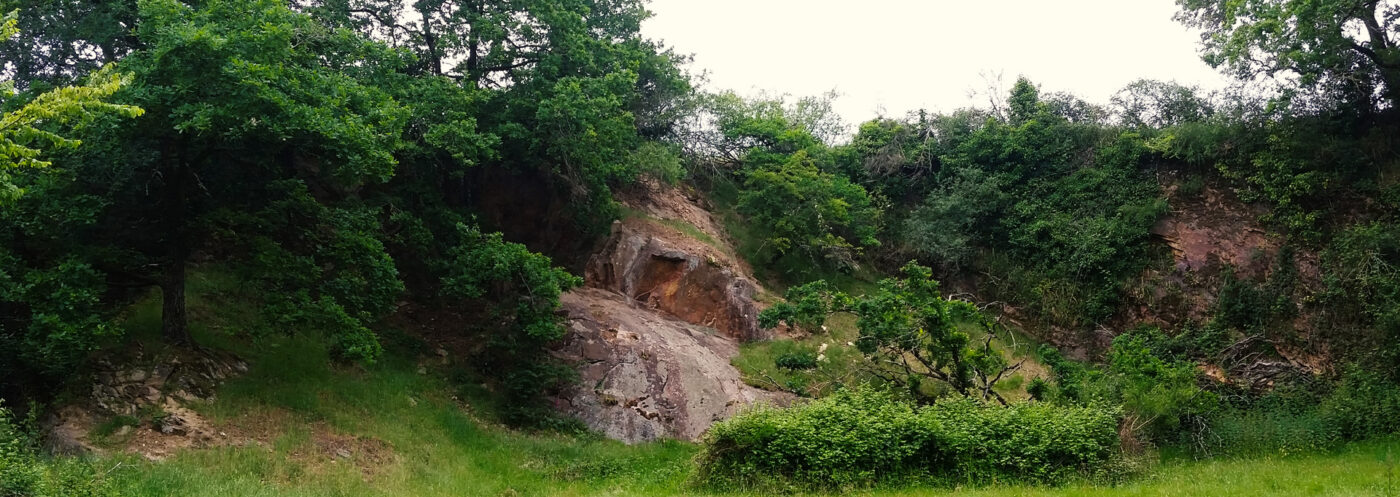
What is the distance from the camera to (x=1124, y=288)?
22.2 metres

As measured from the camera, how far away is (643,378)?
1703 cm

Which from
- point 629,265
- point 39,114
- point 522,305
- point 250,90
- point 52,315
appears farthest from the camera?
point 629,265

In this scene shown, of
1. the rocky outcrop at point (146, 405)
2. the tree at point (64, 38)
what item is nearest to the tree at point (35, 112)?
the rocky outcrop at point (146, 405)

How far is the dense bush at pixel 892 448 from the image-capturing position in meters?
11.3

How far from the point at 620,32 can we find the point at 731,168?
288 inches

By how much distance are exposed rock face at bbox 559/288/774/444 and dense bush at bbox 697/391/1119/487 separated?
4685 mm

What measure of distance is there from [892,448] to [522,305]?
26.7ft

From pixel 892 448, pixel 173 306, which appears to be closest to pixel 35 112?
pixel 173 306

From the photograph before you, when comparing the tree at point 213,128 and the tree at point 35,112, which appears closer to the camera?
the tree at point 35,112

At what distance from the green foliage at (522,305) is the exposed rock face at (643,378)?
0.85 m

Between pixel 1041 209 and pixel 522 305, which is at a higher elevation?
pixel 1041 209

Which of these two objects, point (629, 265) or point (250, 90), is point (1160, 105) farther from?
point (250, 90)

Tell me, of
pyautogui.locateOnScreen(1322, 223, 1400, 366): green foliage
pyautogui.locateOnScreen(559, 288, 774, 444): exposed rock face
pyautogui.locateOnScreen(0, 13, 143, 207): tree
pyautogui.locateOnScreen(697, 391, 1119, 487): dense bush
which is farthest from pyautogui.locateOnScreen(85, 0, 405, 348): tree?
pyautogui.locateOnScreen(1322, 223, 1400, 366): green foliage

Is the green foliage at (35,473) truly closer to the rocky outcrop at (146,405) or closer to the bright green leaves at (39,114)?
the rocky outcrop at (146,405)
